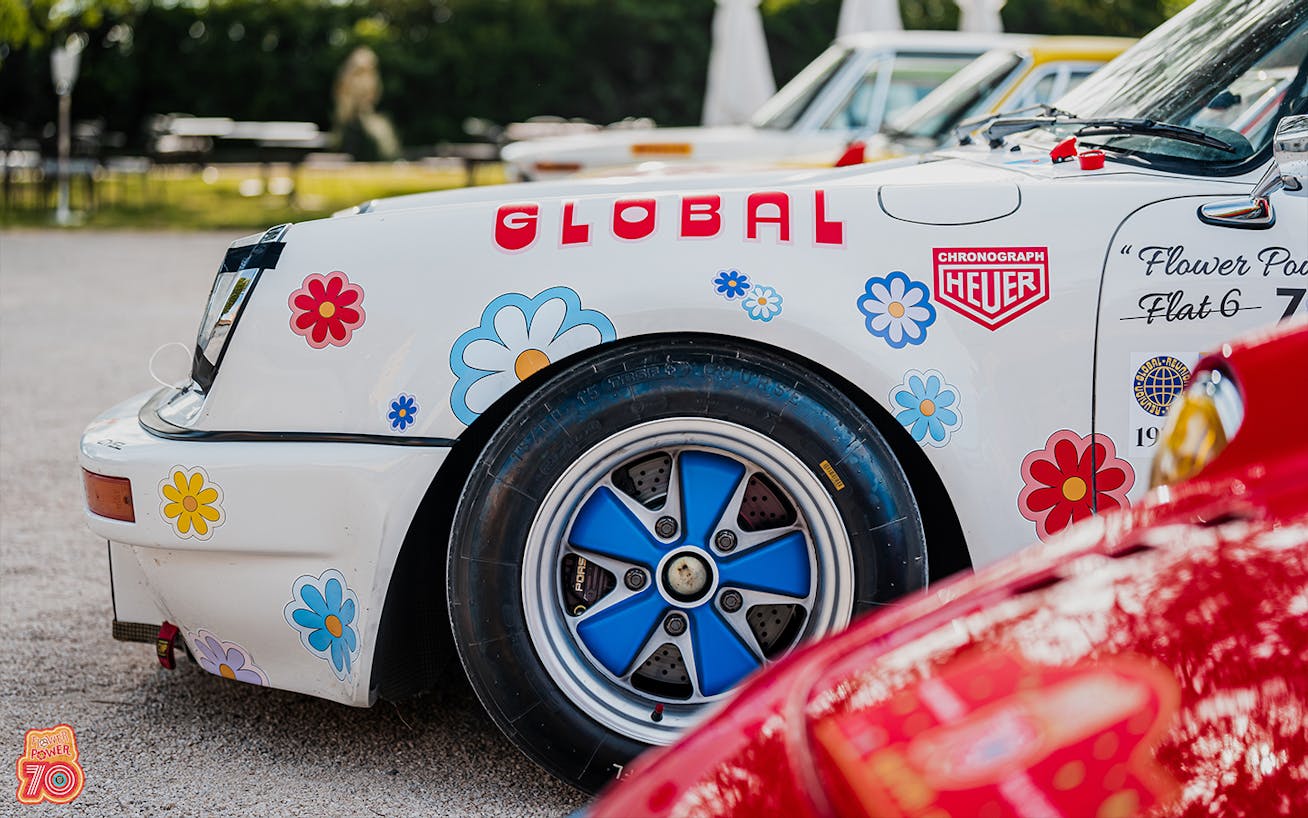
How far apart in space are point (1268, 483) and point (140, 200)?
19029 mm

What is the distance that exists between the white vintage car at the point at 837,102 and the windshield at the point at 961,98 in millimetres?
791

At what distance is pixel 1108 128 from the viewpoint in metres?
2.84

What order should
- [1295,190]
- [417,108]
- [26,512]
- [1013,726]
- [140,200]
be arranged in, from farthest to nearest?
[417,108] < [140,200] < [26,512] < [1295,190] < [1013,726]

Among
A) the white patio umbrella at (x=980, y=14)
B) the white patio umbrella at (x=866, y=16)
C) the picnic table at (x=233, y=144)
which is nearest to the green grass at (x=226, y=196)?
the picnic table at (x=233, y=144)

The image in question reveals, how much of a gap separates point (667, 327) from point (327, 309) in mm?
624

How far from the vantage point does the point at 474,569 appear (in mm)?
2406

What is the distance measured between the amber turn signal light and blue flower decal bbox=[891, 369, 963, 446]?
142cm

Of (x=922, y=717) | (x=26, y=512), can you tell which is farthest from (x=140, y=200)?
(x=922, y=717)

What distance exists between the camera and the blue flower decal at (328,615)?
2.46 m

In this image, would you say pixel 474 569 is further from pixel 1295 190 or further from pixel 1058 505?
pixel 1295 190

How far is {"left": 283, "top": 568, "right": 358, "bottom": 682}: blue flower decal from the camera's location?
8.05 ft

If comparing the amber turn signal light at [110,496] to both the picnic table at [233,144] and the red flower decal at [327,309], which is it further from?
the picnic table at [233,144]

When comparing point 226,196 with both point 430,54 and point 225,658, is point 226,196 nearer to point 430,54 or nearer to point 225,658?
point 430,54

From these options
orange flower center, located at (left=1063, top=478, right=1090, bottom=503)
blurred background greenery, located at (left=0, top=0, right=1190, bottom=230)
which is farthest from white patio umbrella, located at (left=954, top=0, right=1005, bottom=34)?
orange flower center, located at (left=1063, top=478, right=1090, bottom=503)
